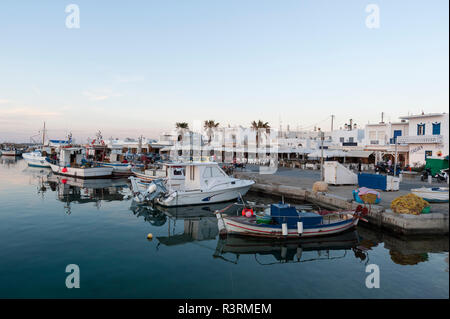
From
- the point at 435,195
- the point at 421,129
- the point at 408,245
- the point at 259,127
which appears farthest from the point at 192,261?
the point at 259,127

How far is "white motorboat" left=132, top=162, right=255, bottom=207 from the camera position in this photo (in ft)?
63.1

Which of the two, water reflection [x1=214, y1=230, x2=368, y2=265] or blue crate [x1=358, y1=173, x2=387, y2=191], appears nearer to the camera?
water reflection [x1=214, y1=230, x2=368, y2=265]

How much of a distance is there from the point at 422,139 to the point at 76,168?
38.2m

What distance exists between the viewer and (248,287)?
8.59 m

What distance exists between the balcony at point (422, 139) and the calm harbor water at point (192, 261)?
19077 mm

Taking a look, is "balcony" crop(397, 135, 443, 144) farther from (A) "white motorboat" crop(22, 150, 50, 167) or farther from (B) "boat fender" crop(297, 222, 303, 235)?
(A) "white motorboat" crop(22, 150, 50, 167)

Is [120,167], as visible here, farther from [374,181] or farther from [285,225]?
[374,181]

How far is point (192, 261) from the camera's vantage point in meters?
10.6

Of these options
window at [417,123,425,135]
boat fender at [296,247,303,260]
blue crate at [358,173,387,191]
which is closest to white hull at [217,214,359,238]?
boat fender at [296,247,303,260]

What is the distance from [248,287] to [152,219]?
376 inches

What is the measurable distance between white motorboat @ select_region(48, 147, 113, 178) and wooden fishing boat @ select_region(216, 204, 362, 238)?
83.5ft

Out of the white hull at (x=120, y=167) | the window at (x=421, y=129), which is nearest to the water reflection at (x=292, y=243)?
the white hull at (x=120, y=167)

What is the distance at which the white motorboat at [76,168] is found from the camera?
3378 cm

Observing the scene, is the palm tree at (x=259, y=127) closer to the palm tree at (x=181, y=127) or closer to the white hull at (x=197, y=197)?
the palm tree at (x=181, y=127)
